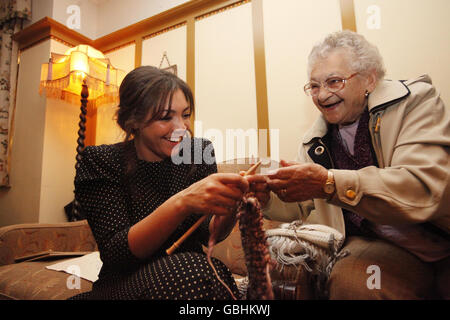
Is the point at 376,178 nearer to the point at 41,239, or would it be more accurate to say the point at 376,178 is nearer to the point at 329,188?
the point at 329,188

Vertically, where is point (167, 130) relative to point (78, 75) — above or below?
below

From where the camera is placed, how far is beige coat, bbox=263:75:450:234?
0.75 metres

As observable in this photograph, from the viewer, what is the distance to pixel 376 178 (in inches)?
30.7

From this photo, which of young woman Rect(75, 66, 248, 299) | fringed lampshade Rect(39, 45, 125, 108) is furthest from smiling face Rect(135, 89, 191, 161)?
fringed lampshade Rect(39, 45, 125, 108)

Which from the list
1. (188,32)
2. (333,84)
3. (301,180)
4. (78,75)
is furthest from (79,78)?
(301,180)

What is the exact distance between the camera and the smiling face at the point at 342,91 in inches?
42.8

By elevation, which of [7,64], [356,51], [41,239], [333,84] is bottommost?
[41,239]

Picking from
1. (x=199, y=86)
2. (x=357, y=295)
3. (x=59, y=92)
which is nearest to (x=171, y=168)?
(x=357, y=295)

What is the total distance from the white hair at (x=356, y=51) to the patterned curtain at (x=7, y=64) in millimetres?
2998

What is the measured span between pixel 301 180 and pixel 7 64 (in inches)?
129

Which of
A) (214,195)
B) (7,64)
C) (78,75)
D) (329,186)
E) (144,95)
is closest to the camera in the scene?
(214,195)

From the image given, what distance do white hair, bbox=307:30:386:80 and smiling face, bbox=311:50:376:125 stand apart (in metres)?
0.02

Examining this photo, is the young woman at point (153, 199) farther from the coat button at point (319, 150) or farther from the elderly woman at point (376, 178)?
the coat button at point (319, 150)

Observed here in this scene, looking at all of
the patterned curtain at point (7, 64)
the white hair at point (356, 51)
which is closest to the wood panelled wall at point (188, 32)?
the patterned curtain at point (7, 64)
